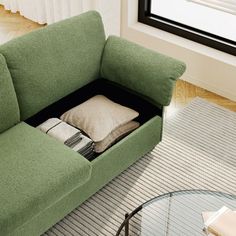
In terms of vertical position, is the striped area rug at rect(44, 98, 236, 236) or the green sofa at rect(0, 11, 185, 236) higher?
the green sofa at rect(0, 11, 185, 236)

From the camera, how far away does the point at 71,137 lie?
2838 mm

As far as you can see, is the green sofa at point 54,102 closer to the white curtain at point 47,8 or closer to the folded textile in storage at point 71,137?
the folded textile in storage at point 71,137

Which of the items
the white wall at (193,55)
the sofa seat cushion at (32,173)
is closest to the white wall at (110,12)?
the white wall at (193,55)

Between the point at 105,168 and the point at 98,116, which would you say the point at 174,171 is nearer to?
the point at 105,168

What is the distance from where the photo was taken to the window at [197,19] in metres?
3.91

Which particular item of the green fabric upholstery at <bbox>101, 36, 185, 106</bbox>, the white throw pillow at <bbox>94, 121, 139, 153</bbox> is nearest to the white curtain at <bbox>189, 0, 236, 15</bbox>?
the green fabric upholstery at <bbox>101, 36, 185, 106</bbox>

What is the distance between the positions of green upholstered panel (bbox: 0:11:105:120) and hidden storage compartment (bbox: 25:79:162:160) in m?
0.09

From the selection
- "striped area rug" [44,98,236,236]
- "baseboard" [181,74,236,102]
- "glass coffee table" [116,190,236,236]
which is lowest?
"striped area rug" [44,98,236,236]

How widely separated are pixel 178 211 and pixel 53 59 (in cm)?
123

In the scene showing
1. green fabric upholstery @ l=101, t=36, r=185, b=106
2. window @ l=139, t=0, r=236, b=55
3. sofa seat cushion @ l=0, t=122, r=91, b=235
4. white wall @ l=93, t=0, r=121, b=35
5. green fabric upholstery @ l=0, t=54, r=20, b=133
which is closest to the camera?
sofa seat cushion @ l=0, t=122, r=91, b=235

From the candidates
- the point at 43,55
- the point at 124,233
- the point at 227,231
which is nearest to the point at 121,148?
the point at 124,233

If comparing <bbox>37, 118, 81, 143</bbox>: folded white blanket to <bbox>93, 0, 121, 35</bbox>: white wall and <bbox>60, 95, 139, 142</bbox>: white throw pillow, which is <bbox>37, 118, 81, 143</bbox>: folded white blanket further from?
<bbox>93, 0, 121, 35</bbox>: white wall

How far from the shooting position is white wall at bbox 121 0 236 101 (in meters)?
3.86

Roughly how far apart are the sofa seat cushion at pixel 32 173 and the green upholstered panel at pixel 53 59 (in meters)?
0.26
